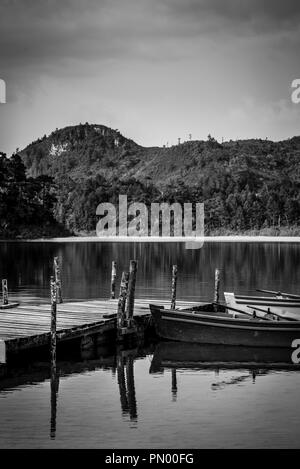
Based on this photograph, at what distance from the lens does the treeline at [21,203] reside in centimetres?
12756

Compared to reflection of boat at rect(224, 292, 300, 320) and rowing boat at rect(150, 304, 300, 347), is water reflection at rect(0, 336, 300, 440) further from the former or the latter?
reflection of boat at rect(224, 292, 300, 320)

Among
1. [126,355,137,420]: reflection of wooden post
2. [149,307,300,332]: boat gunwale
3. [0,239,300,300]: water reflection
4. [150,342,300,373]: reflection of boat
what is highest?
[149,307,300,332]: boat gunwale

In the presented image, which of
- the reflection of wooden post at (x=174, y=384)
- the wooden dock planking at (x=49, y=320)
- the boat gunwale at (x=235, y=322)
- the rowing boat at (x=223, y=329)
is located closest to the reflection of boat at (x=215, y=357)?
the rowing boat at (x=223, y=329)

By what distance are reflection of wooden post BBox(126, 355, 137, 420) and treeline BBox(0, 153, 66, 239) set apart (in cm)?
10243

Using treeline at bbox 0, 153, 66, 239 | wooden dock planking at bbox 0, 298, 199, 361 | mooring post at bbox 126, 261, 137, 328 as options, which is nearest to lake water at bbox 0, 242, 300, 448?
wooden dock planking at bbox 0, 298, 199, 361

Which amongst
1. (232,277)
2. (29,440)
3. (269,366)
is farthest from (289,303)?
(232,277)

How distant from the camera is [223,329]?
92.8 feet

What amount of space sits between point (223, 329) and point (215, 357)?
1.45m

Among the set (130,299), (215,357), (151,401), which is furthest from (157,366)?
(151,401)

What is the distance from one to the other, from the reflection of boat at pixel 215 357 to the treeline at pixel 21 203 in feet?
331

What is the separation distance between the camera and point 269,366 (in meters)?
25.8

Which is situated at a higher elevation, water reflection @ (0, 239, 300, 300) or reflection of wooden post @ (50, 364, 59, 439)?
water reflection @ (0, 239, 300, 300)

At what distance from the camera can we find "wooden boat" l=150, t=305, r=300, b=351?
27812mm

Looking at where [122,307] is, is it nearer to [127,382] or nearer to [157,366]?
[157,366]
